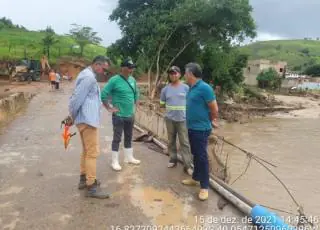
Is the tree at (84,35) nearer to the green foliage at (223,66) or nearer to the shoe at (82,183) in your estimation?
the green foliage at (223,66)

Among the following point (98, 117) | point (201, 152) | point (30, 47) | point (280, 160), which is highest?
point (30, 47)

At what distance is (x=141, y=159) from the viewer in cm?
729

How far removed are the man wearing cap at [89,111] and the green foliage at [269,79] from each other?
55.0 meters

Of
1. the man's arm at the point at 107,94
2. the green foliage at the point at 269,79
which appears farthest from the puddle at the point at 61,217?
the green foliage at the point at 269,79

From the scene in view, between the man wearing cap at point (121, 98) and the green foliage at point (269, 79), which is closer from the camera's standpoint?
the man wearing cap at point (121, 98)

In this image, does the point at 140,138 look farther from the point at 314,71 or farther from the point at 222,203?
the point at 314,71

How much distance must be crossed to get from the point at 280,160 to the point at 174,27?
41.0ft

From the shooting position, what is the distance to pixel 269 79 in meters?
57.2

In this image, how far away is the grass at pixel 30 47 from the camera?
4509 cm

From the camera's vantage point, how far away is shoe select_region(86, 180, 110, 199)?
199 inches

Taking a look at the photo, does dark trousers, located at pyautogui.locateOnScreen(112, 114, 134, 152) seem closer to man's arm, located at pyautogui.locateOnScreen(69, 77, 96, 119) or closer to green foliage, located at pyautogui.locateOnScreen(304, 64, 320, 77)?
man's arm, located at pyautogui.locateOnScreen(69, 77, 96, 119)

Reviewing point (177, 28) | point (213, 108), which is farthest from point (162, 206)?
point (177, 28)

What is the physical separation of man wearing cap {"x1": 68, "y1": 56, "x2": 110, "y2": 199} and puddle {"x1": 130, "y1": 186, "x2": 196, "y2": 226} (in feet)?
1.64

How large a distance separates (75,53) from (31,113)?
36.5m
